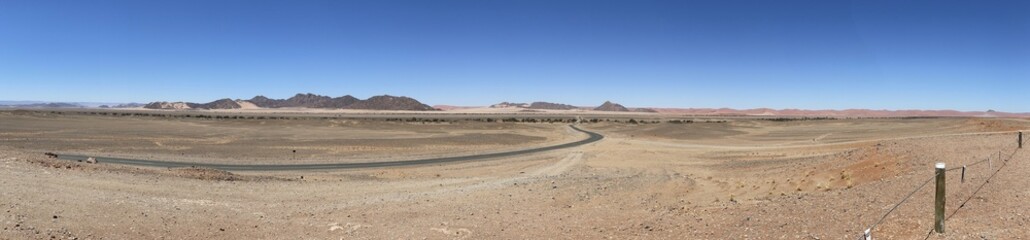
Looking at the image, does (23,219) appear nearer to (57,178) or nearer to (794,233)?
(57,178)

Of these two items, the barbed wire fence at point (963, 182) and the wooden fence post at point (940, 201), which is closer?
the wooden fence post at point (940, 201)

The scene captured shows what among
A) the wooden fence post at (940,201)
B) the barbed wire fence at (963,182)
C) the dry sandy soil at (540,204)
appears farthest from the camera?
the dry sandy soil at (540,204)

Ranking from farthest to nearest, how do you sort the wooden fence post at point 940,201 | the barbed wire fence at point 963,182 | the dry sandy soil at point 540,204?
the dry sandy soil at point 540,204 → the barbed wire fence at point 963,182 → the wooden fence post at point 940,201

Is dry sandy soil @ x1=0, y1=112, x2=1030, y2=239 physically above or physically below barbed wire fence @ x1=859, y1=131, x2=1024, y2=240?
below

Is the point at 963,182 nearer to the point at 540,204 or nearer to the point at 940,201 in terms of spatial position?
the point at 940,201

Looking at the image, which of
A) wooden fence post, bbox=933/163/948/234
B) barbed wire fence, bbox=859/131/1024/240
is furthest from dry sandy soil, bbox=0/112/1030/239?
wooden fence post, bbox=933/163/948/234

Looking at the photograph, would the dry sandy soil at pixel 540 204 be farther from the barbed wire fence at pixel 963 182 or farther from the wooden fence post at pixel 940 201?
the wooden fence post at pixel 940 201

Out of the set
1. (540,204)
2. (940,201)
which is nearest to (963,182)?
(940,201)

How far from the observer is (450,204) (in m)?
16.0

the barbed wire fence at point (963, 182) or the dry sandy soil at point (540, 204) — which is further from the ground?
the barbed wire fence at point (963, 182)

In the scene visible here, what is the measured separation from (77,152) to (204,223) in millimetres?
32491

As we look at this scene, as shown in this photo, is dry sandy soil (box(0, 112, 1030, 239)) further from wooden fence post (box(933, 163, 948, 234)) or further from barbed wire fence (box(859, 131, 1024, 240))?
wooden fence post (box(933, 163, 948, 234))

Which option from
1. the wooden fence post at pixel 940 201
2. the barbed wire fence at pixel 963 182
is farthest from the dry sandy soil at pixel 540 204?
the wooden fence post at pixel 940 201

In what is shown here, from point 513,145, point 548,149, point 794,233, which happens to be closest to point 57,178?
point 794,233
